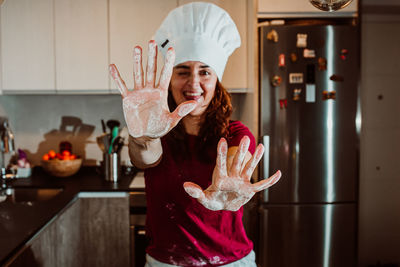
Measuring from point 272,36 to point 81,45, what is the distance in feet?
3.55

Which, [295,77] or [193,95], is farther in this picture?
[295,77]

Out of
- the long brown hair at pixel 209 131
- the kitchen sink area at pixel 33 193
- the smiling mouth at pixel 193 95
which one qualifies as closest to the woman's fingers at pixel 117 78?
the smiling mouth at pixel 193 95

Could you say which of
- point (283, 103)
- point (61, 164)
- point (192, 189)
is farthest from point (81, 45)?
point (192, 189)

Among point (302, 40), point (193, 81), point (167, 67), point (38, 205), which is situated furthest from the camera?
point (302, 40)

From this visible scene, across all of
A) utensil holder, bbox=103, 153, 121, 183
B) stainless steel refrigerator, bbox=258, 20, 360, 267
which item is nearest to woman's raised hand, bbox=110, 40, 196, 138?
stainless steel refrigerator, bbox=258, 20, 360, 267

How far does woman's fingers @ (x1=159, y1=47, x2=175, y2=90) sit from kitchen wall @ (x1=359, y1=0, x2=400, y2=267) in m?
1.65

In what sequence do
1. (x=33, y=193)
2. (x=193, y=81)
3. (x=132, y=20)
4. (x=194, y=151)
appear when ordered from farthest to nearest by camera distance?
(x=132, y=20), (x=33, y=193), (x=194, y=151), (x=193, y=81)

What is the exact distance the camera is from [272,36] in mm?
1665

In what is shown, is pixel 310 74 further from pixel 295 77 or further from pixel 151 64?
pixel 151 64

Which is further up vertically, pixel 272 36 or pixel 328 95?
pixel 272 36

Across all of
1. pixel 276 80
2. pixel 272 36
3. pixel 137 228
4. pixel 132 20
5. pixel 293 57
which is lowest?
pixel 137 228

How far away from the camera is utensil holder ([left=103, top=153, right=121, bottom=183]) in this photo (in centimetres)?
189

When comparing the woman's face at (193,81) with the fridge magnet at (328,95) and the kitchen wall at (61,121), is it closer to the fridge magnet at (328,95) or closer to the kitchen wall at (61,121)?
the fridge magnet at (328,95)

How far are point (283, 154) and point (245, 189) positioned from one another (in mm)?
1181
